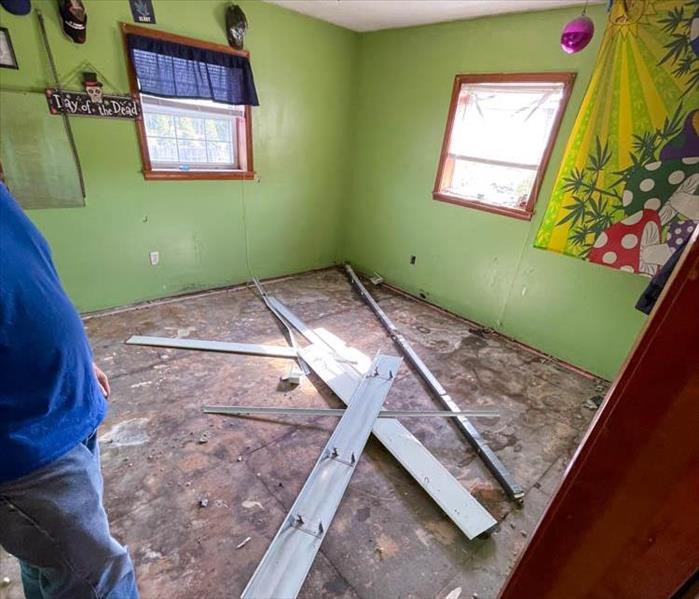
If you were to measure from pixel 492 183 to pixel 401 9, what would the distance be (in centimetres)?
163

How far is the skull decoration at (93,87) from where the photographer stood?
2.51 meters

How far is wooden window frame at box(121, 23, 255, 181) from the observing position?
2625 mm

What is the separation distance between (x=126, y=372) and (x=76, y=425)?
1.83 m

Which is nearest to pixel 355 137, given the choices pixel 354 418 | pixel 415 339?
pixel 415 339

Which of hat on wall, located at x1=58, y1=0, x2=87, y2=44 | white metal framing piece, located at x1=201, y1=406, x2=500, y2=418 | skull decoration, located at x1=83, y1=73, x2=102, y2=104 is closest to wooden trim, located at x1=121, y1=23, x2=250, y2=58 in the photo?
hat on wall, located at x1=58, y1=0, x2=87, y2=44

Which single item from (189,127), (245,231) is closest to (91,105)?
(189,127)

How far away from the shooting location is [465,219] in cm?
342

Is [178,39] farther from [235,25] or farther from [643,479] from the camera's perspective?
[643,479]

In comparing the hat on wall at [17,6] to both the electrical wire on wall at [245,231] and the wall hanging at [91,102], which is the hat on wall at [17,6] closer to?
the wall hanging at [91,102]

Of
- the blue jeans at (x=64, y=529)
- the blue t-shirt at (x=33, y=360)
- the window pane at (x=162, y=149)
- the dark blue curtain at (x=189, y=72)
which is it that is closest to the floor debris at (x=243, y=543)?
the blue jeans at (x=64, y=529)

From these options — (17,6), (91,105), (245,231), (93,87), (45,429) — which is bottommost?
(245,231)

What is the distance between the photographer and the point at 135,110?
276 cm

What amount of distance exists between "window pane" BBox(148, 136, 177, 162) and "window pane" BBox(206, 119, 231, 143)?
1.08 ft

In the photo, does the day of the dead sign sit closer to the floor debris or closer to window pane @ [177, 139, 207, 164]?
window pane @ [177, 139, 207, 164]
